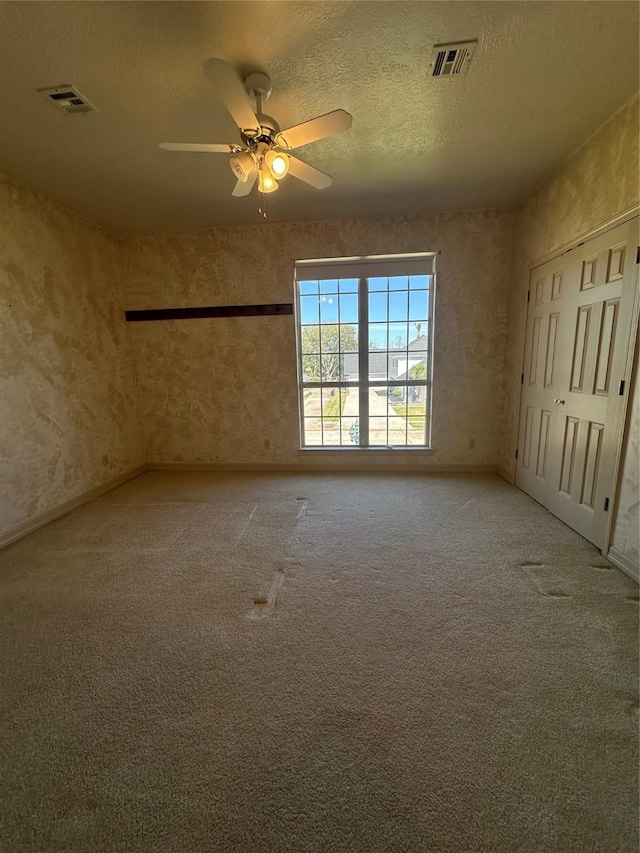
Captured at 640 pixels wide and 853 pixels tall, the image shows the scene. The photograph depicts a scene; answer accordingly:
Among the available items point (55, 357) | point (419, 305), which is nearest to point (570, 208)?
point (419, 305)

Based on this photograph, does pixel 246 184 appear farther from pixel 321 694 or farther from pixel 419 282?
pixel 321 694

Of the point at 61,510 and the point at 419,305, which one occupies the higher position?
the point at 419,305

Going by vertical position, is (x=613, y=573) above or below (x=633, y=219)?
below

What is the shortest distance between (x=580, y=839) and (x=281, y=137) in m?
2.97

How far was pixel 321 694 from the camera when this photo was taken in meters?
1.35

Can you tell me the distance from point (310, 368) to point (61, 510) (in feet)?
9.64

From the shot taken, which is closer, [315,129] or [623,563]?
[315,129]

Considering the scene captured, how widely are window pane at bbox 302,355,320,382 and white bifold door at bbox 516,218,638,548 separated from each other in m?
2.22

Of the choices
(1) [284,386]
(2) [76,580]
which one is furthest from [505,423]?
(2) [76,580]

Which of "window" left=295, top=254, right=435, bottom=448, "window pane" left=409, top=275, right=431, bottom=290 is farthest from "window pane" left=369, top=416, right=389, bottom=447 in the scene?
"window pane" left=409, top=275, right=431, bottom=290

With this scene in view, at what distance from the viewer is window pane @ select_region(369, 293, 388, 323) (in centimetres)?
372

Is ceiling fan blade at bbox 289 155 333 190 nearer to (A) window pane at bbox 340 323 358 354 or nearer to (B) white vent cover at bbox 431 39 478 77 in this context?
(B) white vent cover at bbox 431 39 478 77

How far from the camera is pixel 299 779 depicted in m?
1.07

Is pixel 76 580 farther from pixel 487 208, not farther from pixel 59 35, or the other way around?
pixel 487 208
